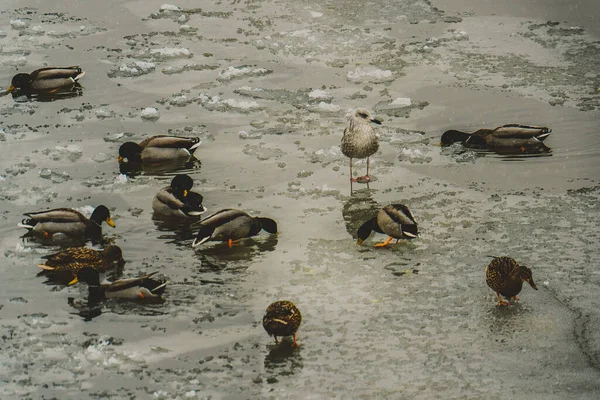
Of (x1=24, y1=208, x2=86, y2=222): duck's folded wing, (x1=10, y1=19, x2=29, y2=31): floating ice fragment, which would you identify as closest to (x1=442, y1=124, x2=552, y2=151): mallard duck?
(x1=24, y1=208, x2=86, y2=222): duck's folded wing

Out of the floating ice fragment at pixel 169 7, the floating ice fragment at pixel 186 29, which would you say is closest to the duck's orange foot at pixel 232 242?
the floating ice fragment at pixel 186 29

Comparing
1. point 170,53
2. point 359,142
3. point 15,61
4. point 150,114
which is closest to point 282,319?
point 359,142

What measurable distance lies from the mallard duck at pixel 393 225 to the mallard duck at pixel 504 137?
9.57 feet

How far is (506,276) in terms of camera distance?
8.84 m

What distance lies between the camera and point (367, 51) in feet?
54.9

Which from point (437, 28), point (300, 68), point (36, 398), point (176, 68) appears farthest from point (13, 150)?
point (437, 28)

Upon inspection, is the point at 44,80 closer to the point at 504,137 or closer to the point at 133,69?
the point at 133,69

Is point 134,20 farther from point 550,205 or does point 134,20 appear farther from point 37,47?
point 550,205

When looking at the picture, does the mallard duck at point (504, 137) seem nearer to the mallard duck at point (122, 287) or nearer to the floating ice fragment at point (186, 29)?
the mallard duck at point (122, 287)

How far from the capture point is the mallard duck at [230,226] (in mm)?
10305

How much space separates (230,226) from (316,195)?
154cm

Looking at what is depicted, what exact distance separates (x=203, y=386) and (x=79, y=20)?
13.1 meters

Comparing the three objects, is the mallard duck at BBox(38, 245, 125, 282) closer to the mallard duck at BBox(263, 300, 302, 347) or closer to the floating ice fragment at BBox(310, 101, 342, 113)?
the mallard duck at BBox(263, 300, 302, 347)

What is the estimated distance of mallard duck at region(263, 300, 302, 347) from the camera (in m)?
8.16
